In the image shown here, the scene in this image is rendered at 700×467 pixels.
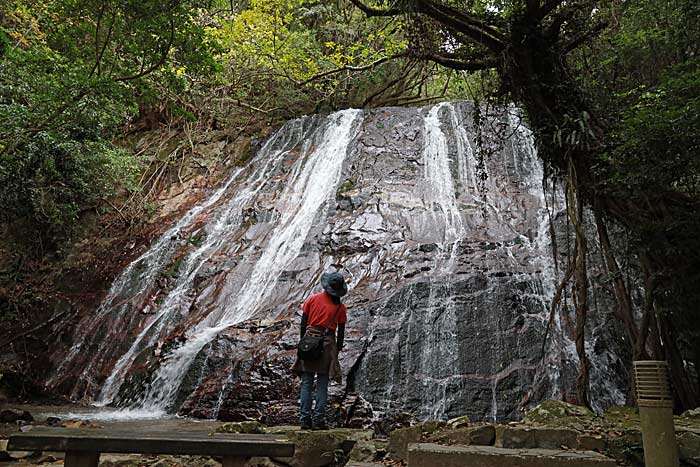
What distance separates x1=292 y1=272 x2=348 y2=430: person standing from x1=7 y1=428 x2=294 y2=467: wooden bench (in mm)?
1652

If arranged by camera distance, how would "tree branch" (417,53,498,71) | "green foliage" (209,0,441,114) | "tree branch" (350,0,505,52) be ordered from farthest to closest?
"green foliage" (209,0,441,114), "tree branch" (417,53,498,71), "tree branch" (350,0,505,52)

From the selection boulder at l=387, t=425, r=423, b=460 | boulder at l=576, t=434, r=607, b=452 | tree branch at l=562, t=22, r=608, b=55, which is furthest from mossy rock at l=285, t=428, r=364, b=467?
tree branch at l=562, t=22, r=608, b=55

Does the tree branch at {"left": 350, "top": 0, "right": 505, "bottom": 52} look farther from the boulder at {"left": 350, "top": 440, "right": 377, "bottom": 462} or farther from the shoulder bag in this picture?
the boulder at {"left": 350, "top": 440, "right": 377, "bottom": 462}

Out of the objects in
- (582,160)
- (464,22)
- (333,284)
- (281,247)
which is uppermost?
(464,22)

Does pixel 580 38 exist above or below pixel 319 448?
above

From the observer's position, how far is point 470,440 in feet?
9.95

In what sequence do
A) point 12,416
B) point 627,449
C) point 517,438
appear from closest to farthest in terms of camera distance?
point 517,438 < point 627,449 < point 12,416

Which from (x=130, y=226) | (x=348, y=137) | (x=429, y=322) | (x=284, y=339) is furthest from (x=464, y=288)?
(x=130, y=226)

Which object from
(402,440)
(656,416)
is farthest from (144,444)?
(656,416)

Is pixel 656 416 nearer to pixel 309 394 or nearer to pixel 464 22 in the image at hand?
pixel 309 394

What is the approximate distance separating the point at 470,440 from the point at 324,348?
5.08 feet

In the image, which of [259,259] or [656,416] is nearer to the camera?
[656,416]

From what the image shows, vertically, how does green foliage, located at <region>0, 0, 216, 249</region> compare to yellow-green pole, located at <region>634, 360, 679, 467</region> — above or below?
above

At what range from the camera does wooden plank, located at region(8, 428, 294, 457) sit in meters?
2.43
